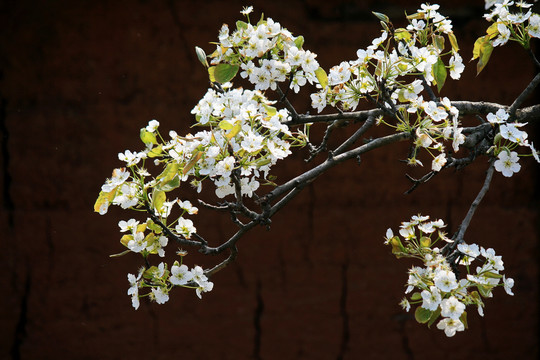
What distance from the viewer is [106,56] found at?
7.70 ft

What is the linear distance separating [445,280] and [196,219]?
1314mm

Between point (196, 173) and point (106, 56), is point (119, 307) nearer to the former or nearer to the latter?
point (106, 56)

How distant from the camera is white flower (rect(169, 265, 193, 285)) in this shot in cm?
132

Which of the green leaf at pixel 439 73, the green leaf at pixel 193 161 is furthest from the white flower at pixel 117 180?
the green leaf at pixel 439 73

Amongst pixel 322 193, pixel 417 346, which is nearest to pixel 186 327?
pixel 322 193

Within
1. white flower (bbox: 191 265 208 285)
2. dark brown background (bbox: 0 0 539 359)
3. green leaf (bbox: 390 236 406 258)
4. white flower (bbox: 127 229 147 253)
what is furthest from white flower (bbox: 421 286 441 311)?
dark brown background (bbox: 0 0 539 359)

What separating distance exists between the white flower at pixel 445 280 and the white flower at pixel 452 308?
2 cm

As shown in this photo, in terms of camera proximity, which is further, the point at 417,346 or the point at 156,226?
the point at 417,346

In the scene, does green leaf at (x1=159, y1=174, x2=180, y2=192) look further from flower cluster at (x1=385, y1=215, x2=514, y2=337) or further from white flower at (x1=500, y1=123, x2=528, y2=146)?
white flower at (x1=500, y1=123, x2=528, y2=146)

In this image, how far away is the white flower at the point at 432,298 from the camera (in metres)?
1.21

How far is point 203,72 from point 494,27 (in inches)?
45.1

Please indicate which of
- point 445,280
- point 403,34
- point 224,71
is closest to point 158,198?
point 224,71

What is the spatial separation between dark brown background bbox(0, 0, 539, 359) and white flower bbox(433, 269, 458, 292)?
1.24 metres

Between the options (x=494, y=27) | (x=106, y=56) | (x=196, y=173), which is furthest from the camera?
(x=106, y=56)
